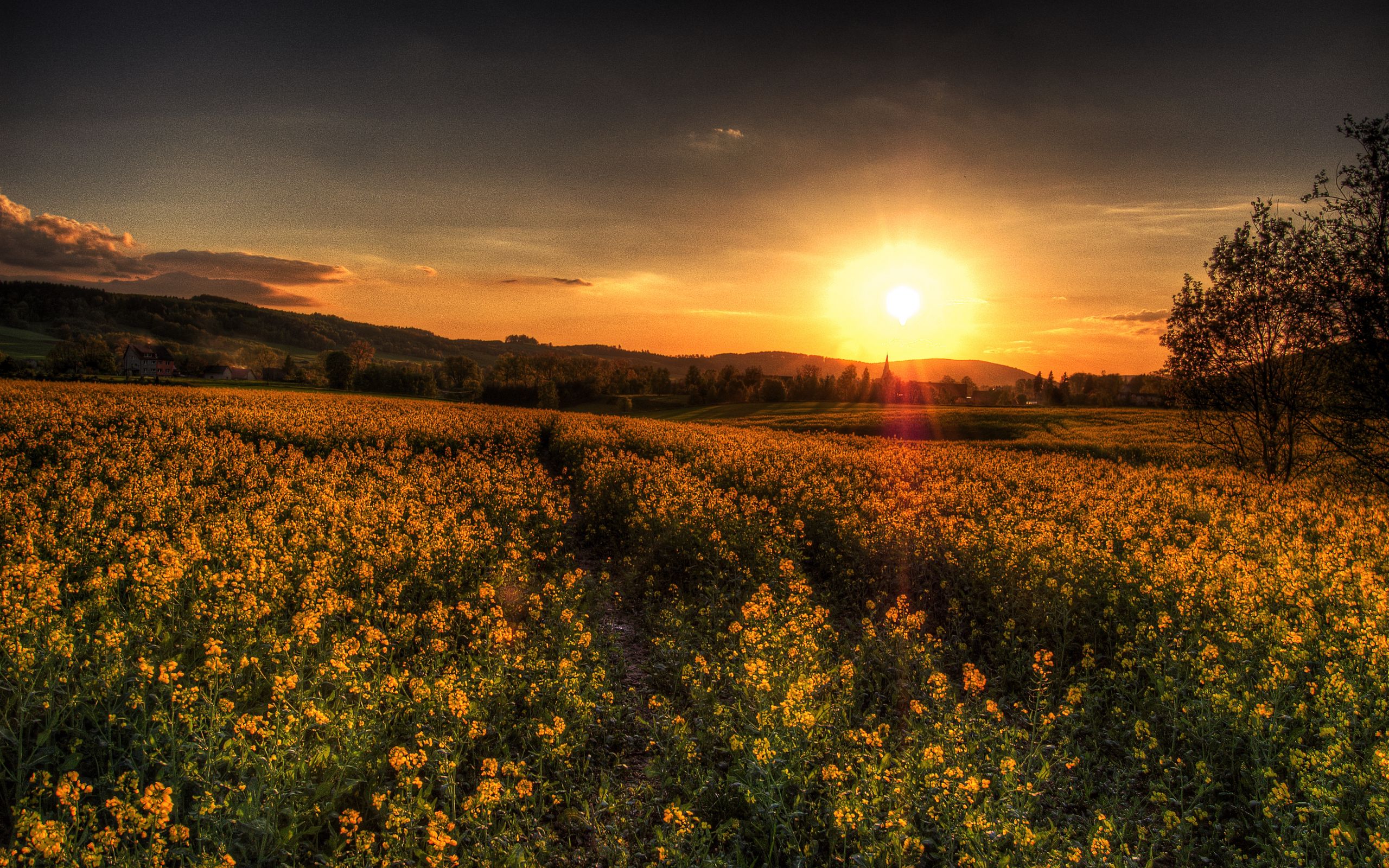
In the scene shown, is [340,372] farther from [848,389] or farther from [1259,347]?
[1259,347]

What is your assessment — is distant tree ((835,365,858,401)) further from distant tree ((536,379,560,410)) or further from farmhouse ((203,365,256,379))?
farmhouse ((203,365,256,379))

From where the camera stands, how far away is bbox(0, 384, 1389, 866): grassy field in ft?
13.5

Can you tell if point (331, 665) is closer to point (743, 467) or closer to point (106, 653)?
point (106, 653)

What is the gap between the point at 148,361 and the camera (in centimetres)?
10306

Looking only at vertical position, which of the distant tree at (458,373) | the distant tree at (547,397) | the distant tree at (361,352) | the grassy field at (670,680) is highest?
the distant tree at (361,352)

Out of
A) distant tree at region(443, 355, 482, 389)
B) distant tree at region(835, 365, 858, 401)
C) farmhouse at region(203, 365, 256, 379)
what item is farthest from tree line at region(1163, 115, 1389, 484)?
farmhouse at region(203, 365, 256, 379)

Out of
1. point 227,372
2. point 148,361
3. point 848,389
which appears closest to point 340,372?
point 148,361

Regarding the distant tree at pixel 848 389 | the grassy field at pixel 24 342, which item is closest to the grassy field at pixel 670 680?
the distant tree at pixel 848 389

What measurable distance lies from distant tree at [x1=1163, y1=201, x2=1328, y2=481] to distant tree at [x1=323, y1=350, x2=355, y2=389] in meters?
102

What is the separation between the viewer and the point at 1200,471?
20.0 meters

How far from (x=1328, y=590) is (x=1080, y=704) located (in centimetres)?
413

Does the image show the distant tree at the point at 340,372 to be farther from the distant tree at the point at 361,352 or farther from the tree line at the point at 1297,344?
the tree line at the point at 1297,344

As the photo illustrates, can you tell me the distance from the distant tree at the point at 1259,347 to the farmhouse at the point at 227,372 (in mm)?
140833

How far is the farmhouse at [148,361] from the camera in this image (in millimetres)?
99950
